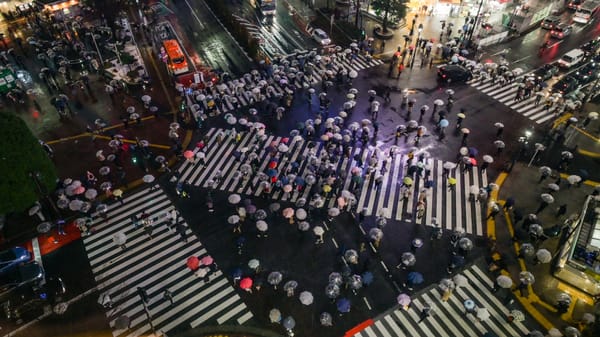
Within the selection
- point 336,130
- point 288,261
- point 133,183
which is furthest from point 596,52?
point 133,183

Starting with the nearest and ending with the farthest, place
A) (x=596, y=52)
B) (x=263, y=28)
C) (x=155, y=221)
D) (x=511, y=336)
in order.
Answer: (x=511, y=336), (x=155, y=221), (x=596, y=52), (x=263, y=28)

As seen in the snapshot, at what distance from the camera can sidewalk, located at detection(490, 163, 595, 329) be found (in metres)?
24.6

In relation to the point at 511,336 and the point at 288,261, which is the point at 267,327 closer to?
the point at 288,261

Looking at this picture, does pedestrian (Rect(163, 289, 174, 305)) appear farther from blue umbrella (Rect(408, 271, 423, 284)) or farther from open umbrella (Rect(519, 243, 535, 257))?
open umbrella (Rect(519, 243, 535, 257))

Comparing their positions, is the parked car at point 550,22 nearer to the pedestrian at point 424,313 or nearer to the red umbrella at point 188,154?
the pedestrian at point 424,313

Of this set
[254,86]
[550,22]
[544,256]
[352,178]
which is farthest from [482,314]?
[550,22]

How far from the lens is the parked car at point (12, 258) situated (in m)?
25.4

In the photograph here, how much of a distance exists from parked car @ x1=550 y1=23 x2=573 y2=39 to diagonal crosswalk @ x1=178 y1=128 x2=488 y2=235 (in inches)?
1279

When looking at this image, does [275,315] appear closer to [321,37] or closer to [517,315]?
[517,315]

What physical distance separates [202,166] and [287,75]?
53.2ft

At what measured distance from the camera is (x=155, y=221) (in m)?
29.8

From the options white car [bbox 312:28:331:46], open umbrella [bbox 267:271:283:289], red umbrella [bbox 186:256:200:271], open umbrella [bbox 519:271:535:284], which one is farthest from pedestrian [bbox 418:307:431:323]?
white car [bbox 312:28:331:46]

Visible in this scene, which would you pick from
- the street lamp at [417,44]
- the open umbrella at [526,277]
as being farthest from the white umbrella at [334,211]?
the street lamp at [417,44]

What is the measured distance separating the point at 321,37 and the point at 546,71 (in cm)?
2764
